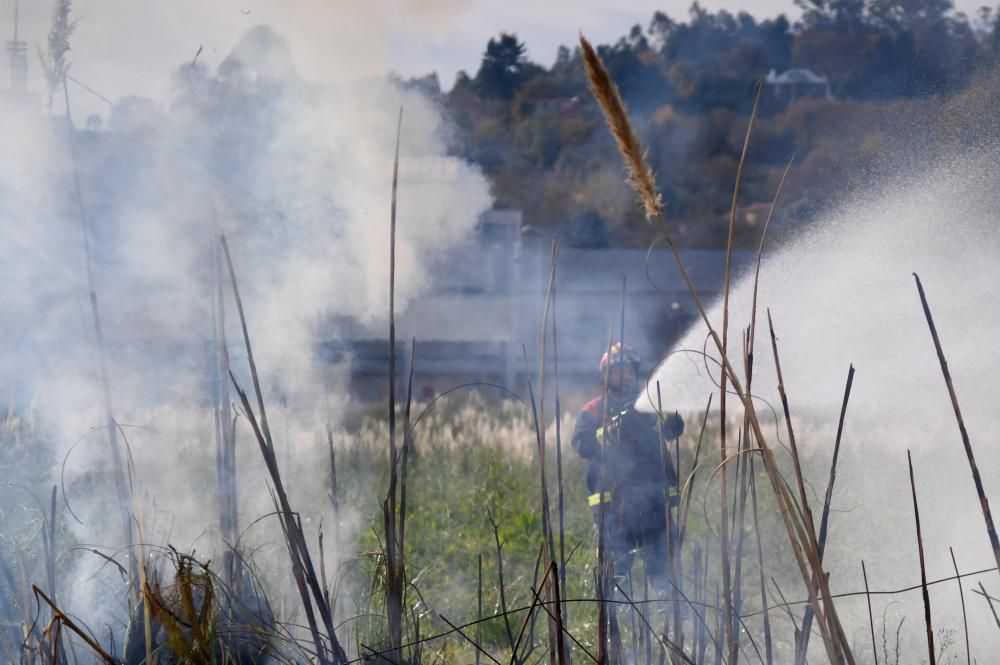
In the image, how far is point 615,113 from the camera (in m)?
1.44

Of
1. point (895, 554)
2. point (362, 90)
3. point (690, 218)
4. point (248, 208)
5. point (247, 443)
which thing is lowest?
point (895, 554)

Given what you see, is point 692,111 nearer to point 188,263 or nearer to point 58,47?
point 188,263

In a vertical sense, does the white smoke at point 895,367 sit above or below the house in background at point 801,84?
below

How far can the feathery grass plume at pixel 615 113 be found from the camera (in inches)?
56.9

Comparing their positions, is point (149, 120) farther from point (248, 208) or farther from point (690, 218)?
point (690, 218)

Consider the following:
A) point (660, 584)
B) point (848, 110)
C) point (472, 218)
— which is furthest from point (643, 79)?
point (660, 584)

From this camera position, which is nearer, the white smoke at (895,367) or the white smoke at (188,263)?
the white smoke at (188,263)

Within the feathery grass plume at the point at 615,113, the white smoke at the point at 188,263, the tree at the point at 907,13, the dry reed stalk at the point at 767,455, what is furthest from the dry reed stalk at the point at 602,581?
the tree at the point at 907,13

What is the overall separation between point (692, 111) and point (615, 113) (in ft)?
99.1

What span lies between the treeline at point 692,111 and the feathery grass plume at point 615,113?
20.4 m

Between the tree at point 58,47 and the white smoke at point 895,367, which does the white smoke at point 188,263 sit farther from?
the white smoke at point 895,367

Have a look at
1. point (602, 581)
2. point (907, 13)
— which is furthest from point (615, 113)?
point (907, 13)

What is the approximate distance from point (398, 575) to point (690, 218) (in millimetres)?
35713

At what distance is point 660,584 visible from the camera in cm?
502
